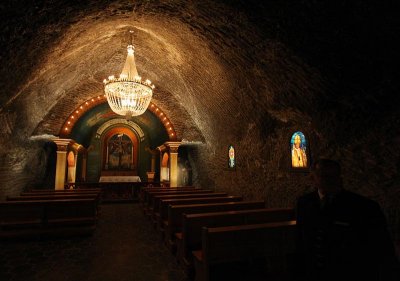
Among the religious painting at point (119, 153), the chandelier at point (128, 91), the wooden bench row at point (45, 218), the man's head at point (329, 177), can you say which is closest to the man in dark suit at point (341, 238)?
the man's head at point (329, 177)

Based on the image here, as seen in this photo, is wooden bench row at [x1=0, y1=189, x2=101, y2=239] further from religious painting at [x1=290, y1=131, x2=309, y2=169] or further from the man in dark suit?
the man in dark suit

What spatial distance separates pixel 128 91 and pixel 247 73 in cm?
320

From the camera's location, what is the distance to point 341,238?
1.78 metres

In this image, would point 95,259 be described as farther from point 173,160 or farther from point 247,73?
point 173,160

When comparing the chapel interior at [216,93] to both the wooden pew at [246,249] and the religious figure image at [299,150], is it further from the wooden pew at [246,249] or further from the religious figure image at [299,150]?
the wooden pew at [246,249]

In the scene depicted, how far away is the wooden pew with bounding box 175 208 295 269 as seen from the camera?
12.2 feet

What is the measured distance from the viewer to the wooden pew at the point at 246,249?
290 cm

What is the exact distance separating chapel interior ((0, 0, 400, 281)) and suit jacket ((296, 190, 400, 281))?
212 centimetres

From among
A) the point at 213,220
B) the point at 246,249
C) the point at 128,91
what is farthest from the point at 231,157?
the point at 246,249

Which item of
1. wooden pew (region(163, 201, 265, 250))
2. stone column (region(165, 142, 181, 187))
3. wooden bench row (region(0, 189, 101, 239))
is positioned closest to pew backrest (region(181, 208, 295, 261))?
wooden pew (region(163, 201, 265, 250))

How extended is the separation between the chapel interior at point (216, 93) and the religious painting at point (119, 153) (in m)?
4.64

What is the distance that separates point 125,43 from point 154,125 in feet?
19.6

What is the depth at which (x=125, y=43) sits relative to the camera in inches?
312

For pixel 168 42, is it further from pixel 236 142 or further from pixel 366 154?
pixel 366 154
